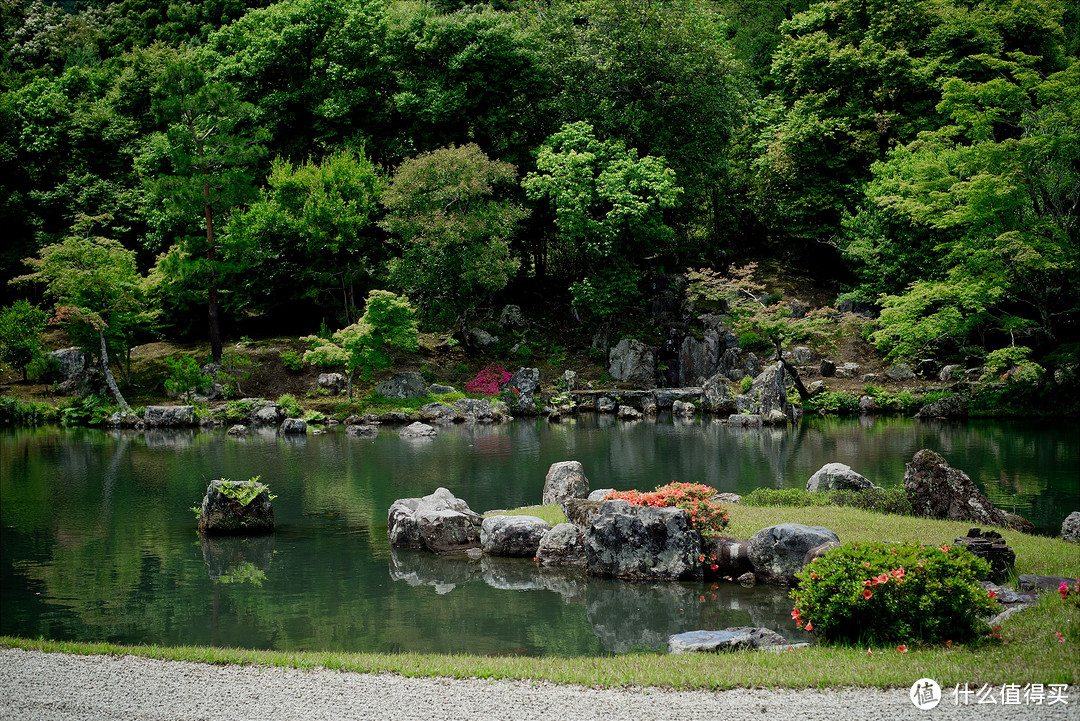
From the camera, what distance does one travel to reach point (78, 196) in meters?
44.5

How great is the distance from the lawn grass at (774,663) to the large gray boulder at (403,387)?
26859mm

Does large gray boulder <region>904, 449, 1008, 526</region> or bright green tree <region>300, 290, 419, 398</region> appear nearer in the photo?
large gray boulder <region>904, 449, 1008, 526</region>

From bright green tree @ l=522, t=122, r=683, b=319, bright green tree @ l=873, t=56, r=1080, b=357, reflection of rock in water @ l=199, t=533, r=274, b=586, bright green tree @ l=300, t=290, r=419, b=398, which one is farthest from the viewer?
bright green tree @ l=522, t=122, r=683, b=319

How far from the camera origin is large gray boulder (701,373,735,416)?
34.3 m

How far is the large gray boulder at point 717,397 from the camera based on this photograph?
34281 millimetres

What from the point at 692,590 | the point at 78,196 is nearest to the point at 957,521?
the point at 692,590

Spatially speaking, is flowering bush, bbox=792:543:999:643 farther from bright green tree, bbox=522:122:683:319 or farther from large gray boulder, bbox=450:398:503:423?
bright green tree, bbox=522:122:683:319

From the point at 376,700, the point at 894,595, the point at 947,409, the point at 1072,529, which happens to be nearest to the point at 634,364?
the point at 947,409

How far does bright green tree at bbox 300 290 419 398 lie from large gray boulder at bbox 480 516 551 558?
21.2 meters

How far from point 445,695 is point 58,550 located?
415 inches

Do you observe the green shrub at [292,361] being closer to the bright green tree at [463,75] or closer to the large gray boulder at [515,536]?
the bright green tree at [463,75]

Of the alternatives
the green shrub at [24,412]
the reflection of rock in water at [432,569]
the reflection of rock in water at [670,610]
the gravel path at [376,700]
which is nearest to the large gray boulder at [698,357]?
the reflection of rock in water at [432,569]

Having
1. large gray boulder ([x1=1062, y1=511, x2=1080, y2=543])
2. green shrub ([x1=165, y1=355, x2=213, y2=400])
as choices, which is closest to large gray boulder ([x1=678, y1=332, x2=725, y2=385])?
green shrub ([x1=165, y1=355, x2=213, y2=400])

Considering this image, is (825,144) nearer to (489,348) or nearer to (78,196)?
(489,348)
